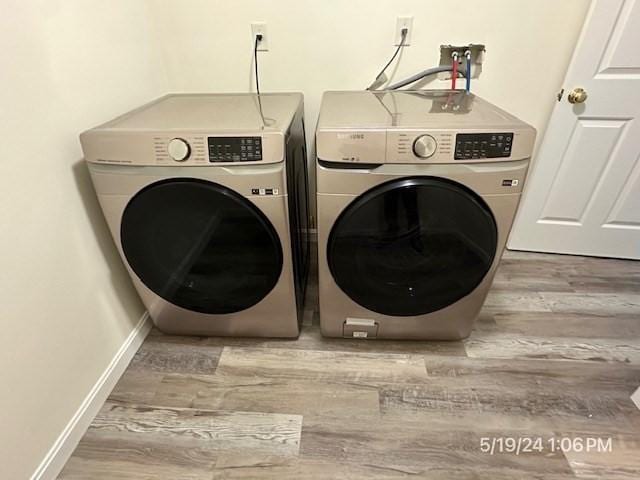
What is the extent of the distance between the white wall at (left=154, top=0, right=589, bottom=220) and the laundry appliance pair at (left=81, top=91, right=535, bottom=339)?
328 millimetres

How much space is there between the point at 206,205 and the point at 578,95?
5.39ft

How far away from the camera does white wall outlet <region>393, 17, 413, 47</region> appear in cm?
151

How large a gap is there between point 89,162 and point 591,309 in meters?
2.10

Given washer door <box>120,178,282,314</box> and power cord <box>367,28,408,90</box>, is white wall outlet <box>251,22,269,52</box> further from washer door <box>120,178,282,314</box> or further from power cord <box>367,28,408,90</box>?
washer door <box>120,178,282,314</box>

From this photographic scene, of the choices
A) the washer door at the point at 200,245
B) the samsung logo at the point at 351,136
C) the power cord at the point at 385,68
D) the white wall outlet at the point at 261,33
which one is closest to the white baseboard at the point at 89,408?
the washer door at the point at 200,245

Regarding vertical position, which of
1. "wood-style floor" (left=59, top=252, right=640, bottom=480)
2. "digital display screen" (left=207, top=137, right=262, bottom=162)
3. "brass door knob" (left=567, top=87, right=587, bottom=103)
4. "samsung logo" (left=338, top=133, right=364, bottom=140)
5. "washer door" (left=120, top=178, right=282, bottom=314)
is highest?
"samsung logo" (left=338, top=133, right=364, bottom=140)

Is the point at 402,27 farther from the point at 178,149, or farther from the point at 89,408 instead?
the point at 89,408

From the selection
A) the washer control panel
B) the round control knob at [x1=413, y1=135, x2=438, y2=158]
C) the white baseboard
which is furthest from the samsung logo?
the white baseboard

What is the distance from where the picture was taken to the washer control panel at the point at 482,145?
3.23ft

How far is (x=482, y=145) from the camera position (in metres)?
0.99

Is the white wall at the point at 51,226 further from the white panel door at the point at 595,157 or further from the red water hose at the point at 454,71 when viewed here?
the white panel door at the point at 595,157

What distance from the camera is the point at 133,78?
1.44 metres

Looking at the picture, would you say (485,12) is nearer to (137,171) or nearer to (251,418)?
(137,171)

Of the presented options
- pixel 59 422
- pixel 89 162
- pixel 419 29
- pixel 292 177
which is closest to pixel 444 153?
pixel 292 177
